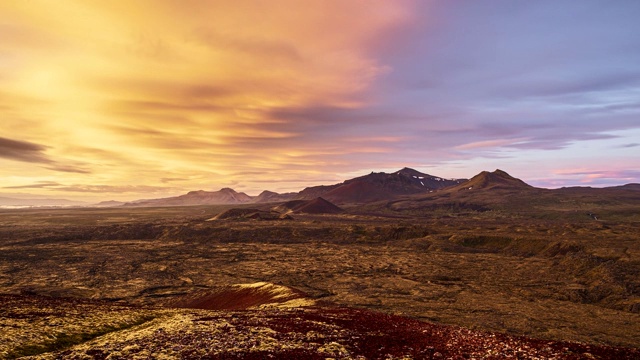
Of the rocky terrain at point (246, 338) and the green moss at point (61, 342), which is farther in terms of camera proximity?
the green moss at point (61, 342)

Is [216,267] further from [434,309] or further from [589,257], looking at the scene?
[589,257]

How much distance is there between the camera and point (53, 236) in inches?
5187

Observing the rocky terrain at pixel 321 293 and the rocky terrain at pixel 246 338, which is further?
the rocky terrain at pixel 321 293

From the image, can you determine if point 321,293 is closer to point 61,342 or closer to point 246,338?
point 246,338

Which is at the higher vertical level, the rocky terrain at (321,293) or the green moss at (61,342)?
the green moss at (61,342)

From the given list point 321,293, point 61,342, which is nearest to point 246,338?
point 61,342

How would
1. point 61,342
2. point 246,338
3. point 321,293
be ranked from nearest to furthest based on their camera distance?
point 246,338 < point 61,342 < point 321,293

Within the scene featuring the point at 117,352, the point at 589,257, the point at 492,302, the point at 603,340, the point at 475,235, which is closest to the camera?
the point at 117,352

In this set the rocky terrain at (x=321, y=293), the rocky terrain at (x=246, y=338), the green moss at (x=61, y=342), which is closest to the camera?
the rocky terrain at (x=246, y=338)

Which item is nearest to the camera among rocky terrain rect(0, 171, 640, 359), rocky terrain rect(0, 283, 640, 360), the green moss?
rocky terrain rect(0, 283, 640, 360)

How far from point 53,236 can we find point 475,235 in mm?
153912

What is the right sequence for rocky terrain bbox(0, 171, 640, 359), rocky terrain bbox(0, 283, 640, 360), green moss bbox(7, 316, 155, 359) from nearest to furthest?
rocky terrain bbox(0, 283, 640, 360) → green moss bbox(7, 316, 155, 359) → rocky terrain bbox(0, 171, 640, 359)

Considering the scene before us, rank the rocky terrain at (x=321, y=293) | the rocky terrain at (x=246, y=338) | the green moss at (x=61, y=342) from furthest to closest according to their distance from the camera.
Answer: the rocky terrain at (x=321, y=293) < the green moss at (x=61, y=342) < the rocky terrain at (x=246, y=338)

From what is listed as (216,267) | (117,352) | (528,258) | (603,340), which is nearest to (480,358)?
(117,352)
